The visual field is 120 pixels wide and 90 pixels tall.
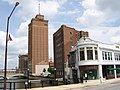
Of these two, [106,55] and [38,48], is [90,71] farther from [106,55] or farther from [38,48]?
[38,48]

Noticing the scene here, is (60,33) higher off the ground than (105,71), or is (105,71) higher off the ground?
(60,33)

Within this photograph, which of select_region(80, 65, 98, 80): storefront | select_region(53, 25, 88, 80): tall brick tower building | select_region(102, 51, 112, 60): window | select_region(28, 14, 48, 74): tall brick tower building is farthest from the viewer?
select_region(28, 14, 48, 74): tall brick tower building

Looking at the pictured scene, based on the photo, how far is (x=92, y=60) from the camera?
48875 mm

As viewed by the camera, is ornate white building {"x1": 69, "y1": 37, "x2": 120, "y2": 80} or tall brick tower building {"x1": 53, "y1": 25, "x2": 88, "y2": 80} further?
tall brick tower building {"x1": 53, "y1": 25, "x2": 88, "y2": 80}

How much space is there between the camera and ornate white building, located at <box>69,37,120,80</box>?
48750 mm

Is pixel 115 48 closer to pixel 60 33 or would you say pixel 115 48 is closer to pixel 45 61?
pixel 60 33

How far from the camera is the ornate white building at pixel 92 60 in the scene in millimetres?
48750

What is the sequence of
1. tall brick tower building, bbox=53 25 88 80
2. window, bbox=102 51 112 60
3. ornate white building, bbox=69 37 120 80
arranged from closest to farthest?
ornate white building, bbox=69 37 120 80 → window, bbox=102 51 112 60 → tall brick tower building, bbox=53 25 88 80

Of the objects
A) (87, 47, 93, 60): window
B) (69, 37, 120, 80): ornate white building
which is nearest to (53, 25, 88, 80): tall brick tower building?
(69, 37, 120, 80): ornate white building

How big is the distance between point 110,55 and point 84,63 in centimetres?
1014

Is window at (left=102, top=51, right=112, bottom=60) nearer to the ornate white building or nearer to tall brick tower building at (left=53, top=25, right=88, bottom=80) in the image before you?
the ornate white building

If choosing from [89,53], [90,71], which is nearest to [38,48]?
[89,53]

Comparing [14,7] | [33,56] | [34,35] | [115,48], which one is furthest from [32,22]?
[14,7]

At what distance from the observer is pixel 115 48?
57.8m
